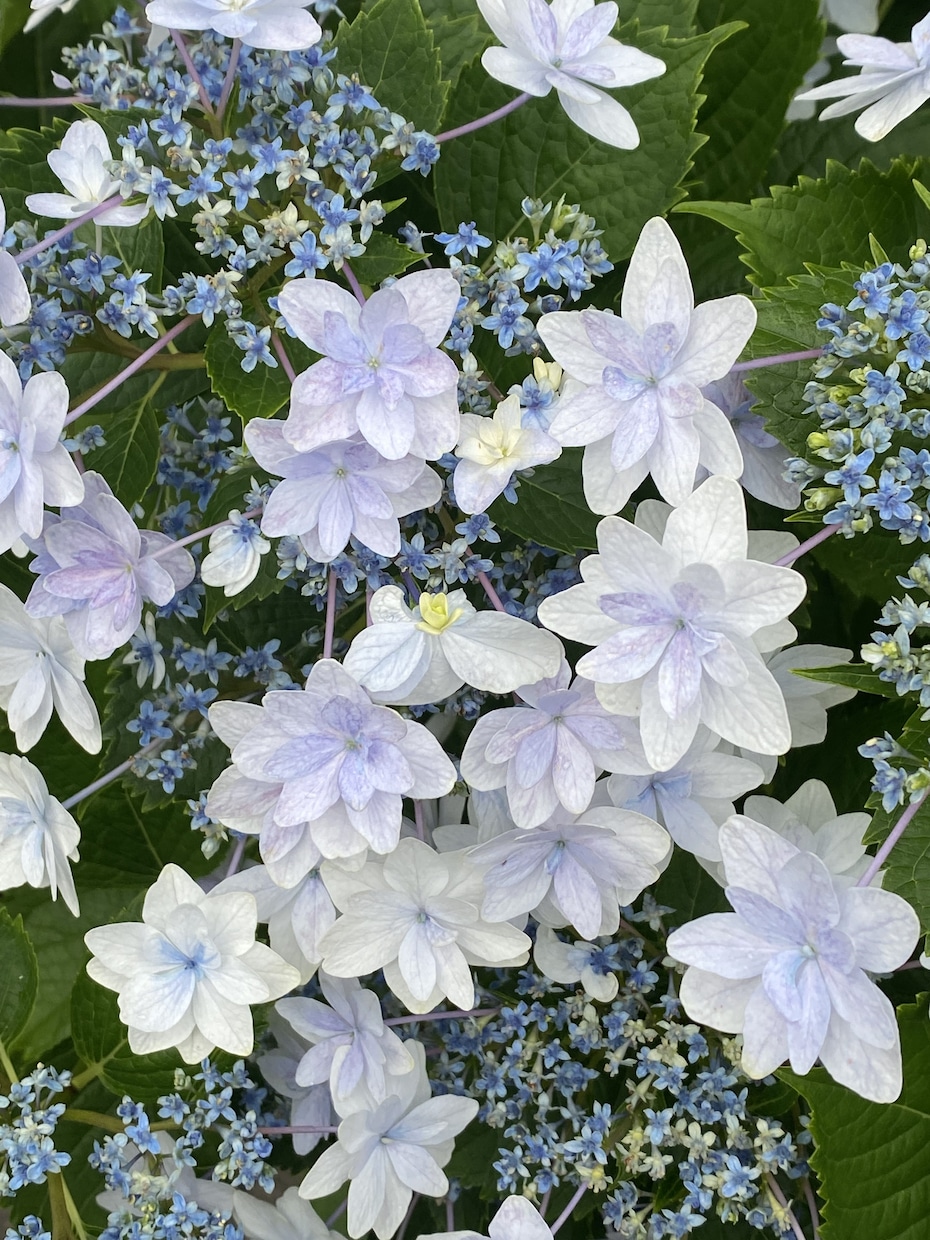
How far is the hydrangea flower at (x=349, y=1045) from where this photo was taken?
579mm

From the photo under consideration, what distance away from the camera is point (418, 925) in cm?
53

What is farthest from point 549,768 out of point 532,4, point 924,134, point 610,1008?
point 924,134

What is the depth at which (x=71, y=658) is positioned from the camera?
54cm

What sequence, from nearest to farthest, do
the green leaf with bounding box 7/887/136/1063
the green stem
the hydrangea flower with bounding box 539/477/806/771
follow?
the hydrangea flower with bounding box 539/477/806/771 → the green stem → the green leaf with bounding box 7/887/136/1063

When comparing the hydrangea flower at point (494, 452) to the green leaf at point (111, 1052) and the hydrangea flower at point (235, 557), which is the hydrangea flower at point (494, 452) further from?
the green leaf at point (111, 1052)

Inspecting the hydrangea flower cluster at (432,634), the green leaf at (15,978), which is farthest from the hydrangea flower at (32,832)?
the green leaf at (15,978)

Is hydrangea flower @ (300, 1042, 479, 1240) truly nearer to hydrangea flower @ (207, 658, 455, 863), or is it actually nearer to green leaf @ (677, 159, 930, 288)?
hydrangea flower @ (207, 658, 455, 863)

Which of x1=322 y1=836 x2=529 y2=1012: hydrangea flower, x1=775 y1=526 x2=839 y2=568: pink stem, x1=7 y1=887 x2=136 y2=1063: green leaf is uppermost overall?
x1=775 y1=526 x2=839 y2=568: pink stem

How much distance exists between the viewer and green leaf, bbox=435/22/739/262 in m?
0.62

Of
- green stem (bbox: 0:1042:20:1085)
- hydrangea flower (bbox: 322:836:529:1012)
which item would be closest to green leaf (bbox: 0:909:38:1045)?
green stem (bbox: 0:1042:20:1085)

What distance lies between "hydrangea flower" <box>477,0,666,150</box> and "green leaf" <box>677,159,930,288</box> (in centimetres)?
6

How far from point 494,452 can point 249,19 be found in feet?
0.69

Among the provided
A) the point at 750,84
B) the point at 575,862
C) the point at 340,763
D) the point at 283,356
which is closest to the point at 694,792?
the point at 575,862

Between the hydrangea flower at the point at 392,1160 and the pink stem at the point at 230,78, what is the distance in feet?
1.58
